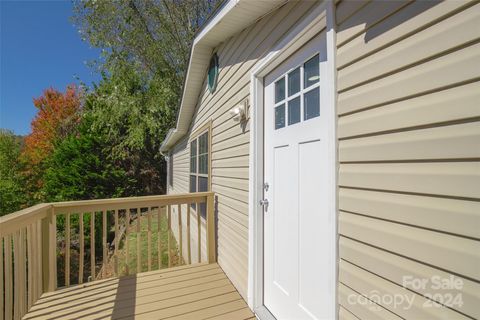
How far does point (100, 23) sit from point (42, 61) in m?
9.23

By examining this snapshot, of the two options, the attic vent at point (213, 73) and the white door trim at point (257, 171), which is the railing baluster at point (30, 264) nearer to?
the white door trim at point (257, 171)

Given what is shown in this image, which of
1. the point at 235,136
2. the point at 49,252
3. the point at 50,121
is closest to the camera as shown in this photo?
the point at 49,252

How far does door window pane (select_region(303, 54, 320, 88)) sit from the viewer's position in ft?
6.27

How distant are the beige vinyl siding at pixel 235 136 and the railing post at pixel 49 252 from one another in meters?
1.89

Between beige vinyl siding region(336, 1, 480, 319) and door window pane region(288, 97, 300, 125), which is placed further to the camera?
door window pane region(288, 97, 300, 125)

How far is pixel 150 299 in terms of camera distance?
2811mm

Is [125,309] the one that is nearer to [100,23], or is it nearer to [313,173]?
[313,173]

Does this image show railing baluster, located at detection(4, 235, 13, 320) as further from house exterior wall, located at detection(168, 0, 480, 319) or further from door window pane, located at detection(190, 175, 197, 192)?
door window pane, located at detection(190, 175, 197, 192)

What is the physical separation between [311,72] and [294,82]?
246 mm

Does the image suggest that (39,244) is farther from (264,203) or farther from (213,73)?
(213,73)

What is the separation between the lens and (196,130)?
5855 mm

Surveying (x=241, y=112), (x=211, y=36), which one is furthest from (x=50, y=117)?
(x=241, y=112)

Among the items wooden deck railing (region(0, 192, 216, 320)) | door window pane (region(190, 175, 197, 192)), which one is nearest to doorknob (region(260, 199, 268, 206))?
wooden deck railing (region(0, 192, 216, 320))

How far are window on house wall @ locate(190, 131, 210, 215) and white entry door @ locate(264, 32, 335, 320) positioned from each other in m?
2.23
